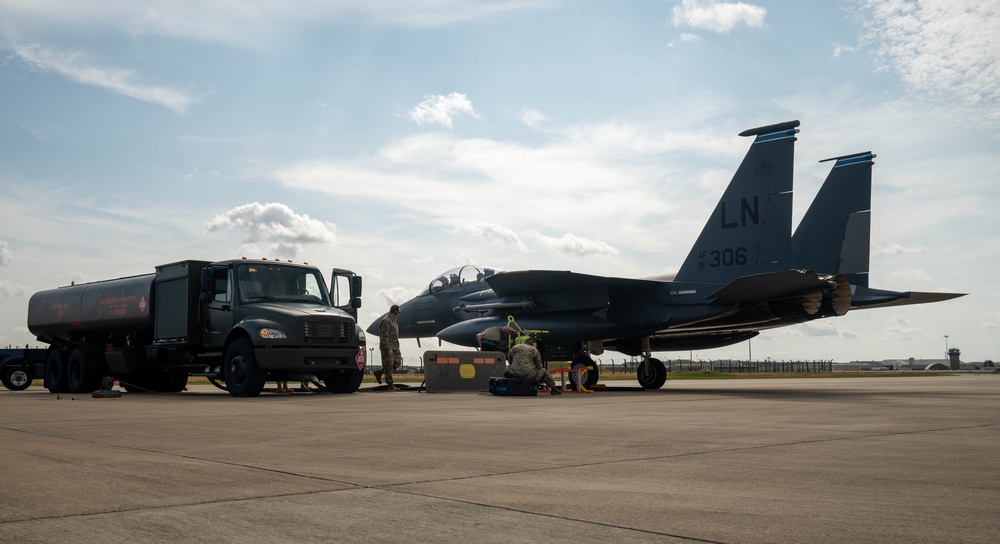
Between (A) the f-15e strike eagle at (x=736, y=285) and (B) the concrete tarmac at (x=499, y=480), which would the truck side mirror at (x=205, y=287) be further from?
(B) the concrete tarmac at (x=499, y=480)

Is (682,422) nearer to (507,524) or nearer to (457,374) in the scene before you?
(507,524)

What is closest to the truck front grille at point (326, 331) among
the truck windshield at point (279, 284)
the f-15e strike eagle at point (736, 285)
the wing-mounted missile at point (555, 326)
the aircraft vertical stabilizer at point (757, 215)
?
the truck windshield at point (279, 284)

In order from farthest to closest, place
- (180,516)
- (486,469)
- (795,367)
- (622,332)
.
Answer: (795,367) → (622,332) → (486,469) → (180,516)

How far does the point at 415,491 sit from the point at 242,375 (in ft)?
37.8

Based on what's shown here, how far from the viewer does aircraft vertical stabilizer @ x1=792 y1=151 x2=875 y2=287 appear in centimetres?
1973

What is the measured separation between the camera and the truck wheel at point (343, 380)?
1652 cm

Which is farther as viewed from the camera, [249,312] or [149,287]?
[149,287]

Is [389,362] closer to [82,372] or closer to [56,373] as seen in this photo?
[82,372]

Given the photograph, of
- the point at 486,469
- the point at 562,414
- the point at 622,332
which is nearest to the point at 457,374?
the point at 622,332

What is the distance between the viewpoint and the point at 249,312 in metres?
15.6

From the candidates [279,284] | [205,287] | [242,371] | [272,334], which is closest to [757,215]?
[279,284]

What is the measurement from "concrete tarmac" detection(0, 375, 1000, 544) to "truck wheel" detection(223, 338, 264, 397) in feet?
18.6

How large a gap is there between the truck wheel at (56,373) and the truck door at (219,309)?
578 cm

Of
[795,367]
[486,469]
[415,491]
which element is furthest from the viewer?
[795,367]
